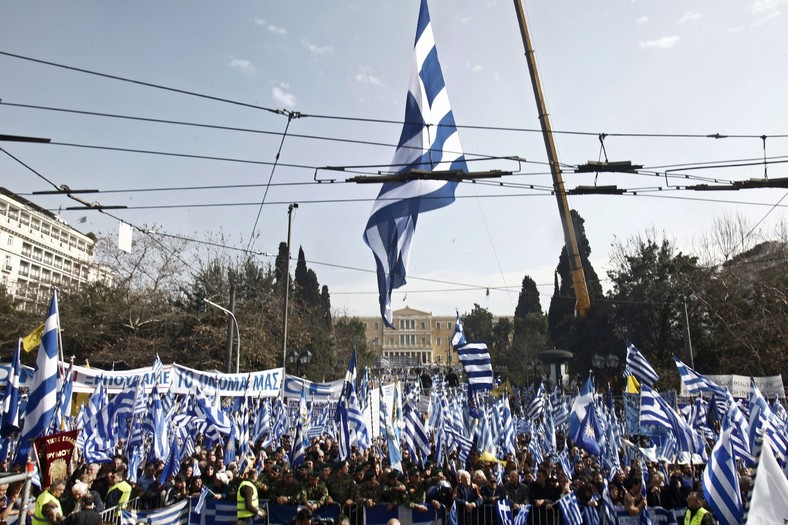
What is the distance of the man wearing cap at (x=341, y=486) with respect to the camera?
9.61m

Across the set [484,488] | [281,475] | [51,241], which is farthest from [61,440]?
[51,241]

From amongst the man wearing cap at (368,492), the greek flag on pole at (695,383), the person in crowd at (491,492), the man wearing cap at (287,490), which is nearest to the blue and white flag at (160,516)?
the man wearing cap at (287,490)

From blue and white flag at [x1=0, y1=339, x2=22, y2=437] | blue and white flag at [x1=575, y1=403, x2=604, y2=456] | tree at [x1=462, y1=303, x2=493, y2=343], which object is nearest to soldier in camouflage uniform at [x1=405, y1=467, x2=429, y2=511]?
blue and white flag at [x1=575, y1=403, x2=604, y2=456]

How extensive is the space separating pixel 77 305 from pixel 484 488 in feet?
102

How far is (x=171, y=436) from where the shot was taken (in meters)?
13.6

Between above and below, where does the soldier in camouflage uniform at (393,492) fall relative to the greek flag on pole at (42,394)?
below

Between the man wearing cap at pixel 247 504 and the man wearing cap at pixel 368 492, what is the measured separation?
150cm

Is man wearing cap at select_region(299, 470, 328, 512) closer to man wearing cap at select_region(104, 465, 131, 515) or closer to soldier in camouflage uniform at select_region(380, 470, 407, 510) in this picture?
soldier in camouflage uniform at select_region(380, 470, 407, 510)

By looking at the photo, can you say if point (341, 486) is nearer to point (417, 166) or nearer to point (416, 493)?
point (416, 493)

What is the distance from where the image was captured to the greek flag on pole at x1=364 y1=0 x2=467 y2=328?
12289 mm

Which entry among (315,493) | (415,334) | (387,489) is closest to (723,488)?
(387,489)

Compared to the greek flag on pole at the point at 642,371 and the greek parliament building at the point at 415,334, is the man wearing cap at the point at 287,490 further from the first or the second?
the greek parliament building at the point at 415,334

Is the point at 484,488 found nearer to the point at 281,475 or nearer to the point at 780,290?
the point at 281,475

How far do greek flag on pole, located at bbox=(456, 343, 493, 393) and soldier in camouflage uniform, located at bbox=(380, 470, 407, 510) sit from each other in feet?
12.4
